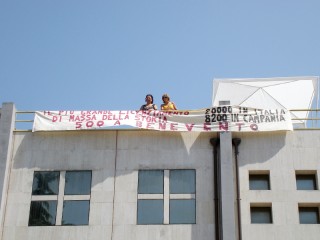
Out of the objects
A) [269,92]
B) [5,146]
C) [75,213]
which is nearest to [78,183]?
[75,213]

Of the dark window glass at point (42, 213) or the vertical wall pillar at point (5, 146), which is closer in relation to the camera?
the dark window glass at point (42, 213)

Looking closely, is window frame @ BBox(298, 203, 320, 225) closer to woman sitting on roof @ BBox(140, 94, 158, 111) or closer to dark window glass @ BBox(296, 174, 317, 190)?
dark window glass @ BBox(296, 174, 317, 190)

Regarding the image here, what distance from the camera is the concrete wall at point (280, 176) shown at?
80.0 feet

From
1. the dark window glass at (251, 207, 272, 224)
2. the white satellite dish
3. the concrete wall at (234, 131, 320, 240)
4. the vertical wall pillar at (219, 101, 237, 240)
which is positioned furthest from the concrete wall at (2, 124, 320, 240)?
the white satellite dish

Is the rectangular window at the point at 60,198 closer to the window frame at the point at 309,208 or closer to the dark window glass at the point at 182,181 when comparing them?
the dark window glass at the point at 182,181

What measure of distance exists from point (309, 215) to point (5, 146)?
534 inches

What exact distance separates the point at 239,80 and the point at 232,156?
42.9 feet

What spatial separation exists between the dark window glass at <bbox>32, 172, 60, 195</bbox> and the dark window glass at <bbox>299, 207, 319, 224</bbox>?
10.5 meters

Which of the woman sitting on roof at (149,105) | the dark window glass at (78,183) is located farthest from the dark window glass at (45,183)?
the woman sitting on roof at (149,105)

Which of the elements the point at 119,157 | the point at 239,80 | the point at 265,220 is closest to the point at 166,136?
the point at 119,157

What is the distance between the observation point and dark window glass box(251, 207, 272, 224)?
25.1m

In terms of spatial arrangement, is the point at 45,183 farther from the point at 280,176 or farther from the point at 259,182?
the point at 280,176

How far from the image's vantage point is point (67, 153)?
26.5 meters

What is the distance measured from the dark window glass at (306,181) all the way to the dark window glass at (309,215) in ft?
3.02
